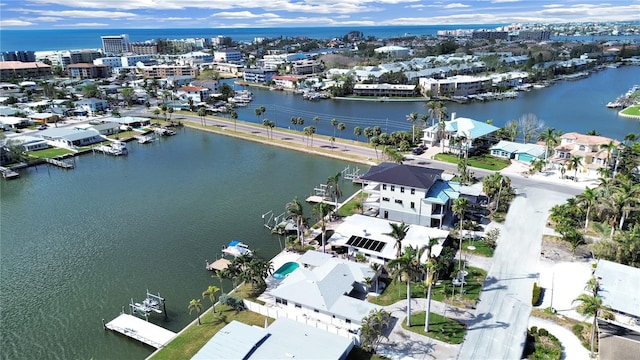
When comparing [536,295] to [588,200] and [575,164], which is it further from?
[575,164]

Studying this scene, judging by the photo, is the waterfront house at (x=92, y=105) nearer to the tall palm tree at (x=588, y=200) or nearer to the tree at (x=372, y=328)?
the tree at (x=372, y=328)

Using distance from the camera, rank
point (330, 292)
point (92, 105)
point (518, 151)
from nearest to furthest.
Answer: point (330, 292) < point (518, 151) < point (92, 105)

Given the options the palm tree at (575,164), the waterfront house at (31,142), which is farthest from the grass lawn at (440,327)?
the waterfront house at (31,142)

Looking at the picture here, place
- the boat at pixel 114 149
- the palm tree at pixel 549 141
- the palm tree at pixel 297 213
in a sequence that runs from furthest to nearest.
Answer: the boat at pixel 114 149, the palm tree at pixel 549 141, the palm tree at pixel 297 213

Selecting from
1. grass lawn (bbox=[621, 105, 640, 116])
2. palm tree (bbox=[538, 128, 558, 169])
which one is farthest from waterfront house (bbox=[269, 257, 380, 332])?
grass lawn (bbox=[621, 105, 640, 116])

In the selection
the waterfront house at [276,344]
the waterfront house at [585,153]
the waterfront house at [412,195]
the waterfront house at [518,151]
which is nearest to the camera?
the waterfront house at [276,344]

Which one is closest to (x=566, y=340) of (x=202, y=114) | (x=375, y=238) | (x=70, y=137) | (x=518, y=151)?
(x=375, y=238)

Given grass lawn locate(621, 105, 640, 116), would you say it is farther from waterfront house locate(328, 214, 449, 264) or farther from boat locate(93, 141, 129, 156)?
boat locate(93, 141, 129, 156)
